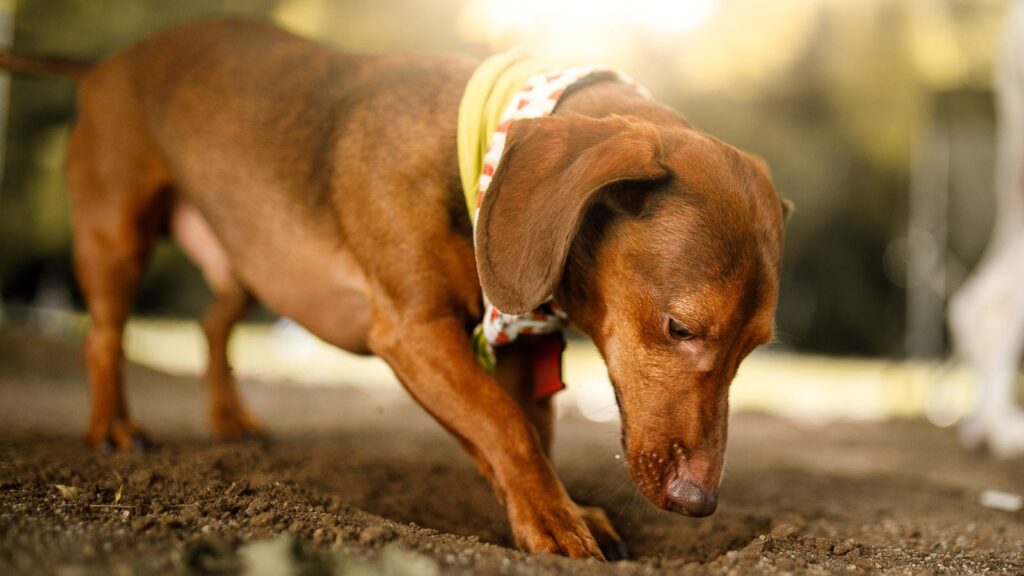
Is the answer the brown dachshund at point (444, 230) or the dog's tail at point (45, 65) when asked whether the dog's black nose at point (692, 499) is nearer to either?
the brown dachshund at point (444, 230)

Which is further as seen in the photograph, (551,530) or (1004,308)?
(1004,308)

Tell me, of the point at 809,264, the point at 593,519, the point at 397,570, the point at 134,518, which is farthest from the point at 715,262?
the point at 809,264

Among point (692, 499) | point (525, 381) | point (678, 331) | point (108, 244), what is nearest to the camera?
point (692, 499)

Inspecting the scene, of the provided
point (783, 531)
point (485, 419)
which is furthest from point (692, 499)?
point (485, 419)

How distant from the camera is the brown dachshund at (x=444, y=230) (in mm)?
2307

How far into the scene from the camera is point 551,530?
2.33 meters

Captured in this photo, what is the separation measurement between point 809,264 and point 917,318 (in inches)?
146

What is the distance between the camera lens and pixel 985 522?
3.15m

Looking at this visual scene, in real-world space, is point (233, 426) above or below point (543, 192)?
below

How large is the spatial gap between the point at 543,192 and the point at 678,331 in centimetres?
50

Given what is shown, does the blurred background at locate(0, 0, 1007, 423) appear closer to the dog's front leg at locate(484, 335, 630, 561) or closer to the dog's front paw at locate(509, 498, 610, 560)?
the dog's front leg at locate(484, 335, 630, 561)

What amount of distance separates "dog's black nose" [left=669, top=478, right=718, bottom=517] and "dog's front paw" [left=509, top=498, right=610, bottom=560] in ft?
0.79

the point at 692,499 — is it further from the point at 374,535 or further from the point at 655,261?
the point at 374,535

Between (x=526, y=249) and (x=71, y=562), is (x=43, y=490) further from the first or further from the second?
(x=526, y=249)
